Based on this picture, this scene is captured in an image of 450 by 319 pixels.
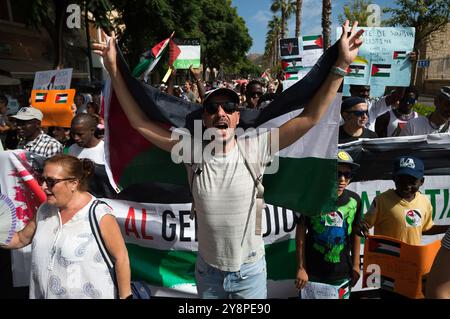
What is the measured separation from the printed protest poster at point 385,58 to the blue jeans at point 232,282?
3.34 meters

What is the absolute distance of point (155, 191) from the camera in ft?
10.5

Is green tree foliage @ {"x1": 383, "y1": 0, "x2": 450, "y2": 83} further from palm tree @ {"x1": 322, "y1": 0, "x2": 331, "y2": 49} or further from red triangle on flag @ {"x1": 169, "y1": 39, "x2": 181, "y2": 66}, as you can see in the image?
red triangle on flag @ {"x1": 169, "y1": 39, "x2": 181, "y2": 66}

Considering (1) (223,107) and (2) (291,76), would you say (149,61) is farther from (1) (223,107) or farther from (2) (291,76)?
(2) (291,76)

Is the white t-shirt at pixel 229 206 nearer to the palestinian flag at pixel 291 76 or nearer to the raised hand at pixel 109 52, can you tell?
the raised hand at pixel 109 52

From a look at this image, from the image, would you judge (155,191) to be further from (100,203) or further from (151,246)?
(100,203)

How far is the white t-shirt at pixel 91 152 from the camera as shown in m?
3.67

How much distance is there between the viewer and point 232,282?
2.08 m

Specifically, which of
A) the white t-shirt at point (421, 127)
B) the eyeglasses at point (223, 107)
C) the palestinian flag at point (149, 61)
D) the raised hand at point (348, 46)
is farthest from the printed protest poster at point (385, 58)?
the eyeglasses at point (223, 107)

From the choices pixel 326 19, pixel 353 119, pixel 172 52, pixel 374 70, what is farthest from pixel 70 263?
pixel 326 19

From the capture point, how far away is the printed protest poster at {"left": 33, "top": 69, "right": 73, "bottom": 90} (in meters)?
5.69

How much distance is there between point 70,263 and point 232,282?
0.90 m

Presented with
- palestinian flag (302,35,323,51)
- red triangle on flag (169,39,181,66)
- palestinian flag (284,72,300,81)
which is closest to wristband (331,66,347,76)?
red triangle on flag (169,39,181,66)

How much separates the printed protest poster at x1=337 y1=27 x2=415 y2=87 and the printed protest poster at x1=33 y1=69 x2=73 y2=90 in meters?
4.28

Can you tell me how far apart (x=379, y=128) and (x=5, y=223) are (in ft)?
14.6
